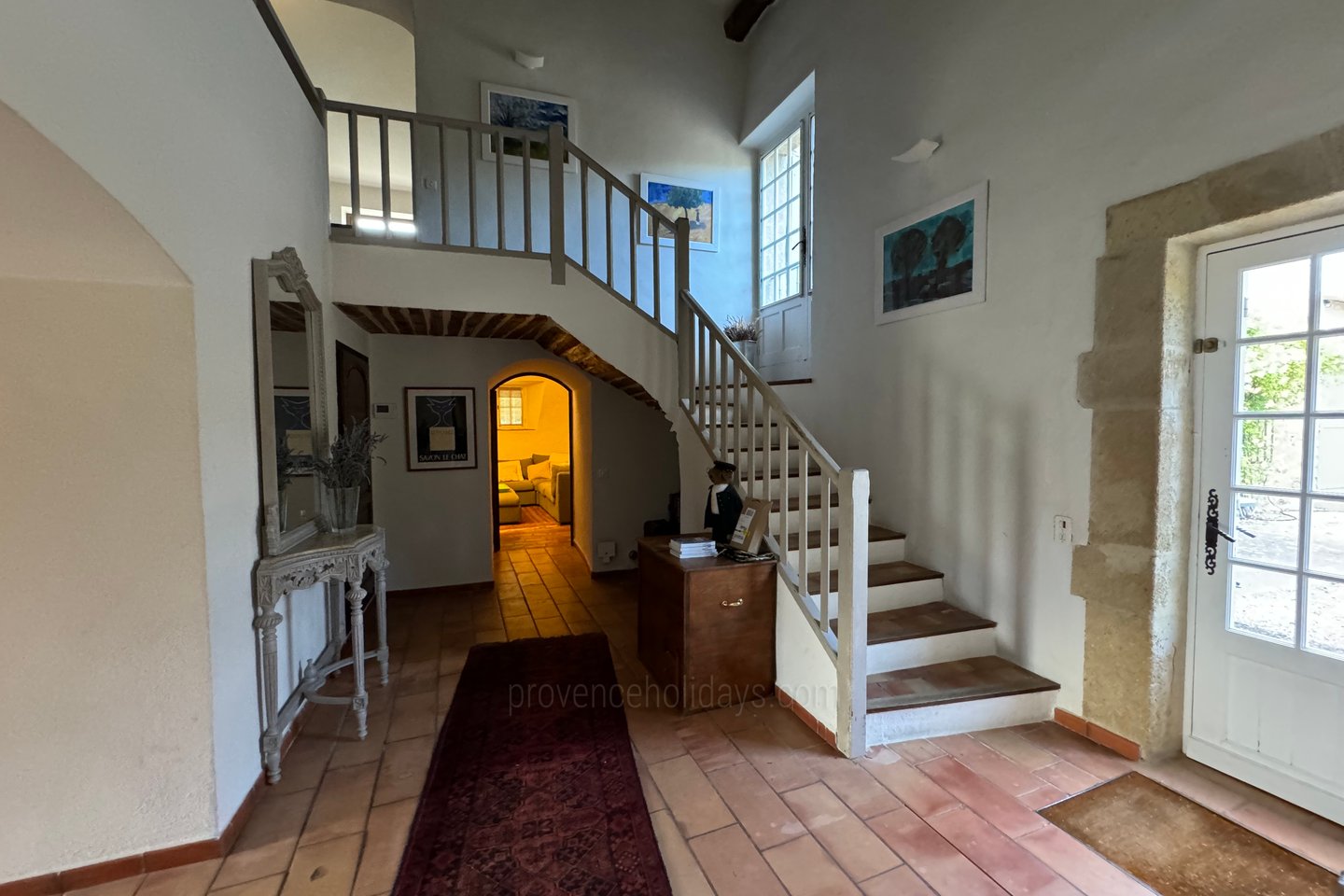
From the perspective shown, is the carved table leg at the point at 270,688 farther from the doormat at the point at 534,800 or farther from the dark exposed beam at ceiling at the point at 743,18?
the dark exposed beam at ceiling at the point at 743,18

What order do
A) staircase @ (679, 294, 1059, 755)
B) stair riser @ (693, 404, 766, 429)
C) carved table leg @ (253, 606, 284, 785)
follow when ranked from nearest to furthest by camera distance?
carved table leg @ (253, 606, 284, 785) < staircase @ (679, 294, 1059, 755) < stair riser @ (693, 404, 766, 429)

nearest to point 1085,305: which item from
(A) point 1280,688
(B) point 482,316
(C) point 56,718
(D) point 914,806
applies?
(A) point 1280,688

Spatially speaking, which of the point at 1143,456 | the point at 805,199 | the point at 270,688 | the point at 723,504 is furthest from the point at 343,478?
the point at 805,199

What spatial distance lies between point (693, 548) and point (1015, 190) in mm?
2411

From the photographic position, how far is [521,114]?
495cm

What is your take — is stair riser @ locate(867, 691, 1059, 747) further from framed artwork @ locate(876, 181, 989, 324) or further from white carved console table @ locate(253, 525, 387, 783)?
white carved console table @ locate(253, 525, 387, 783)

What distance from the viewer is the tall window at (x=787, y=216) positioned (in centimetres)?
494

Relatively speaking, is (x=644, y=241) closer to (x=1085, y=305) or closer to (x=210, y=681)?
(x=1085, y=305)

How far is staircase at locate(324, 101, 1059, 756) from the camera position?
247 cm

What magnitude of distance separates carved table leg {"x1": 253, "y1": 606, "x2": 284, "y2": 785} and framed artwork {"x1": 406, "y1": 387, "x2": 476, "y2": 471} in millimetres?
2768

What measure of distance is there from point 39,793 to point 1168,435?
4117mm

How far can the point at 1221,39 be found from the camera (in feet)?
6.73

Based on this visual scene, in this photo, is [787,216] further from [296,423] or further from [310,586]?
[310,586]

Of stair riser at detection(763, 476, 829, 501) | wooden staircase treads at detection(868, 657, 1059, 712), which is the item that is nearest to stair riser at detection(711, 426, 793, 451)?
stair riser at detection(763, 476, 829, 501)
